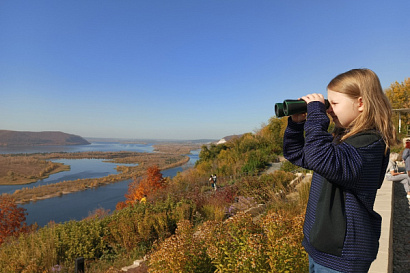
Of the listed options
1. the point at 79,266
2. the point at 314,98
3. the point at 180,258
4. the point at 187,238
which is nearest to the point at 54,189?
the point at 79,266

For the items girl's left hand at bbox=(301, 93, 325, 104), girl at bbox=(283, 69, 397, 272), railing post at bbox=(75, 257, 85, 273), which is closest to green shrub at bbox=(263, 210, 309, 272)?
girl at bbox=(283, 69, 397, 272)

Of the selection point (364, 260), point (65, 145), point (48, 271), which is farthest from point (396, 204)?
point (65, 145)

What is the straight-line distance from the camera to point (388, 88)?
2338 cm

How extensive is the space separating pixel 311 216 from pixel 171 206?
4467 millimetres

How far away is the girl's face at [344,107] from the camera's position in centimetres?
94

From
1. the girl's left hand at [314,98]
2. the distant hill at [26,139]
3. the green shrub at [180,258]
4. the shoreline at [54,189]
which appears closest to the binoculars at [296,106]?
the girl's left hand at [314,98]

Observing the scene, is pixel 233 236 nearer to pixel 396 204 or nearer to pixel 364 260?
pixel 364 260

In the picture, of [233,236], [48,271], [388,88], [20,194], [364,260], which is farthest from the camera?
[20,194]

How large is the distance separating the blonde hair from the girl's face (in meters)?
0.02

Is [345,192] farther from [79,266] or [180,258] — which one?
[79,266]

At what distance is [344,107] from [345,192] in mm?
357

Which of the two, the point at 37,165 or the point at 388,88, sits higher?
the point at 388,88

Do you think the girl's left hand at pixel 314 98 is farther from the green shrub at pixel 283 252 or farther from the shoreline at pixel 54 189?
the shoreline at pixel 54 189

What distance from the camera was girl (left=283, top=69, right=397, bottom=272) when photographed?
0.84 m
